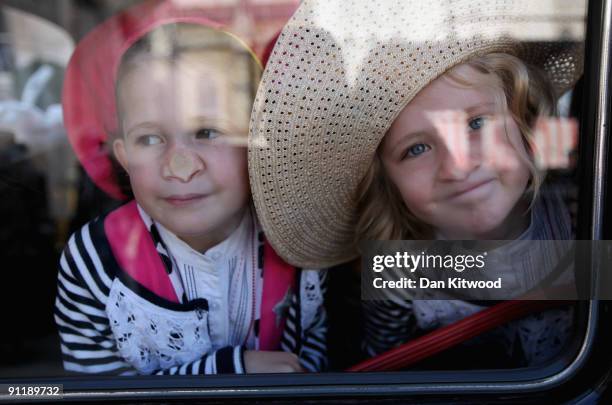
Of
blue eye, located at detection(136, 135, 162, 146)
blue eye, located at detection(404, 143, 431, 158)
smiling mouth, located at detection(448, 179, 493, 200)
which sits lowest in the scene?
smiling mouth, located at detection(448, 179, 493, 200)

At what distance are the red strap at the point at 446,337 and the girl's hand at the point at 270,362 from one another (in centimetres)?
14

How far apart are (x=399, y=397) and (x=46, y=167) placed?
1.08 m

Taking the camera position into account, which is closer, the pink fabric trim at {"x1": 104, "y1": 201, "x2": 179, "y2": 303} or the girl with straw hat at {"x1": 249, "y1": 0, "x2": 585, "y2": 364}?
the girl with straw hat at {"x1": 249, "y1": 0, "x2": 585, "y2": 364}

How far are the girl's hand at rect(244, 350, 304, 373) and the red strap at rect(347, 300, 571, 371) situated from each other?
14cm

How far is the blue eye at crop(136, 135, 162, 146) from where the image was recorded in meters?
1.33

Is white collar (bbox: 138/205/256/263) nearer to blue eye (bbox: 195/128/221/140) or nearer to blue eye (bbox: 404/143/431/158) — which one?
blue eye (bbox: 195/128/221/140)

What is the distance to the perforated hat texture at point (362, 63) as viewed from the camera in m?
1.23

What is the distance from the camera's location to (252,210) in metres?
1.40

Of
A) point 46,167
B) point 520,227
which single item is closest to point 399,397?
point 520,227

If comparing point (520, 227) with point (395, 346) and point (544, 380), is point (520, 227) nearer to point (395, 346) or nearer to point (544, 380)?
point (544, 380)

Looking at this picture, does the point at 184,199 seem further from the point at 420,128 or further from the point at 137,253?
the point at 420,128

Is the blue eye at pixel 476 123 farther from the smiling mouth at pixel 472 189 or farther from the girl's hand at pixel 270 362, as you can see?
the girl's hand at pixel 270 362

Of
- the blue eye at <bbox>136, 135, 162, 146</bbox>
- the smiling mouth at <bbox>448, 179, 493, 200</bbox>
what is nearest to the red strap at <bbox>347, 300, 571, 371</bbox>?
the smiling mouth at <bbox>448, 179, 493, 200</bbox>

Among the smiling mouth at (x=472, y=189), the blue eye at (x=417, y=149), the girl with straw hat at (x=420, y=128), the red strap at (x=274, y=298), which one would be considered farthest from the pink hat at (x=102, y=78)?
the smiling mouth at (x=472, y=189)
